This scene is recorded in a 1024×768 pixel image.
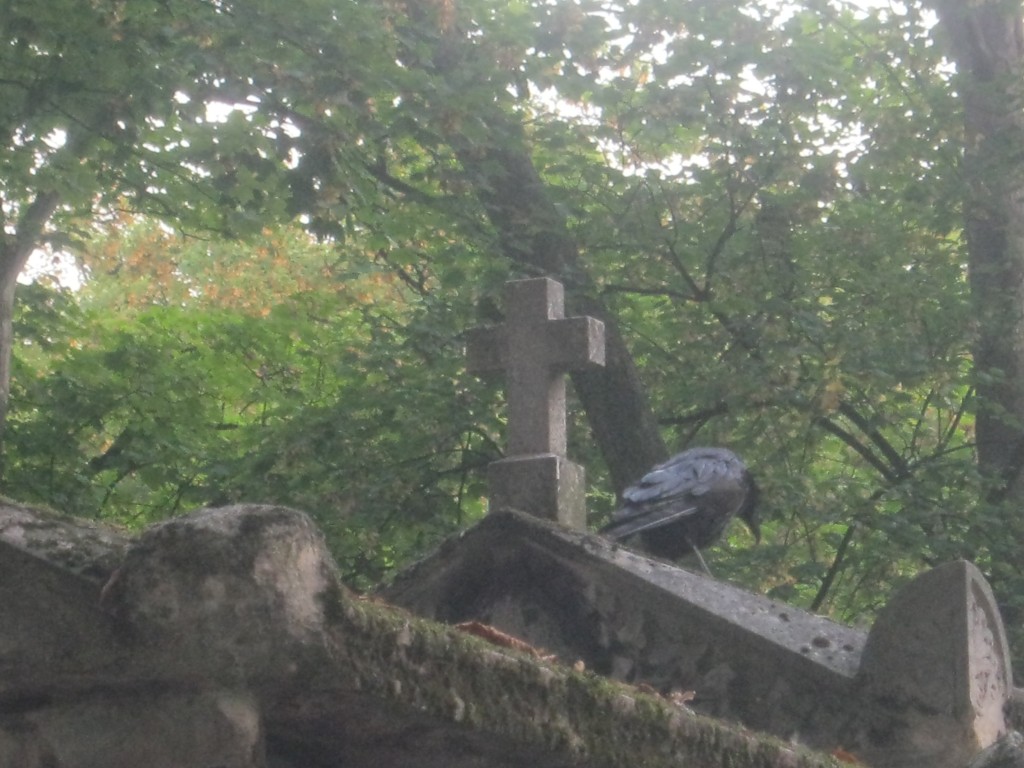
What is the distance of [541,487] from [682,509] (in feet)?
1.47

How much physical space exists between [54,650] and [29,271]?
39.3ft

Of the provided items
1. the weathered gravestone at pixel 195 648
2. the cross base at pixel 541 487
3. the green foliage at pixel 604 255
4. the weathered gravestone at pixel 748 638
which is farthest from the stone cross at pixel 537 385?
the green foliage at pixel 604 255

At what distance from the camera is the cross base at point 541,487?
17.3ft

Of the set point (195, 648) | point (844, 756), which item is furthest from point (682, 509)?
point (195, 648)

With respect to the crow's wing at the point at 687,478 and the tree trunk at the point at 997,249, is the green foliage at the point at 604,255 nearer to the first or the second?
the tree trunk at the point at 997,249

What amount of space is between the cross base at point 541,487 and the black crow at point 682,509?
0.14 meters

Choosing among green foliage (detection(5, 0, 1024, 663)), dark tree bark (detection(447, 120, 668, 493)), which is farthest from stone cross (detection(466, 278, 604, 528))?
dark tree bark (detection(447, 120, 668, 493))

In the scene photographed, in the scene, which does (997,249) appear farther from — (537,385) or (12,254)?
(537,385)

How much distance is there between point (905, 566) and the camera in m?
10.6

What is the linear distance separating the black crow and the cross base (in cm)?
14

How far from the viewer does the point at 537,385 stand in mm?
5629

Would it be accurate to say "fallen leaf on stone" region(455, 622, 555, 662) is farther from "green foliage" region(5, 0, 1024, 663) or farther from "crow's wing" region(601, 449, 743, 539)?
"green foliage" region(5, 0, 1024, 663)

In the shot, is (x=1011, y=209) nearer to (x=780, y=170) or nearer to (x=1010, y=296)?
(x=1010, y=296)

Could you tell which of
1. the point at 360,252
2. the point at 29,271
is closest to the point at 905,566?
the point at 360,252
